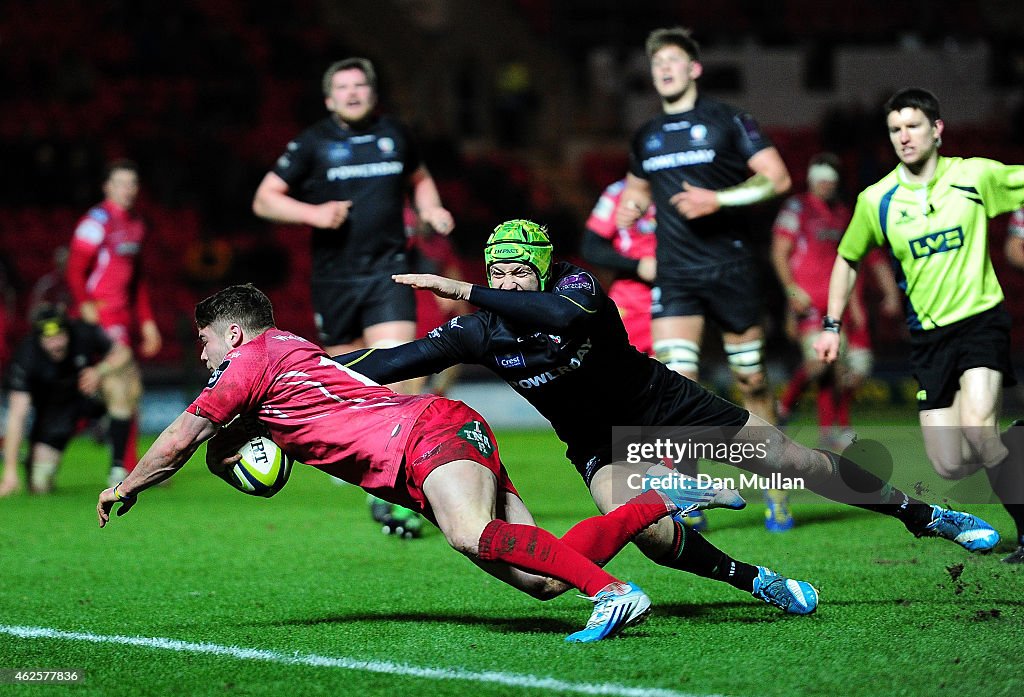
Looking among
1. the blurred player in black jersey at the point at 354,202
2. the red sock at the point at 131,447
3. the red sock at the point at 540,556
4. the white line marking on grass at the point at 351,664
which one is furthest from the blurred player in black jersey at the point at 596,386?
the red sock at the point at 131,447

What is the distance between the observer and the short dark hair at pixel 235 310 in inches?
197

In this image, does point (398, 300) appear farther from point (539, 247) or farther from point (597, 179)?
point (597, 179)

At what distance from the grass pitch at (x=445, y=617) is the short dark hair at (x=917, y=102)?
2.01 metres

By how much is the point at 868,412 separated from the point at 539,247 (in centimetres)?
1178

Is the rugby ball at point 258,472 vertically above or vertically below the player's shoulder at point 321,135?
below

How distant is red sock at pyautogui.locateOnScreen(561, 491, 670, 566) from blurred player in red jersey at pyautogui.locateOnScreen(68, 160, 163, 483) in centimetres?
618

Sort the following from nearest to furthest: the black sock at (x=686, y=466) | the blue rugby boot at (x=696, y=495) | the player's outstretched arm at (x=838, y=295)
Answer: the blue rugby boot at (x=696, y=495)
the black sock at (x=686, y=466)
the player's outstretched arm at (x=838, y=295)

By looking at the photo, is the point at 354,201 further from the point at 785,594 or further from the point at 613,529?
the point at 785,594

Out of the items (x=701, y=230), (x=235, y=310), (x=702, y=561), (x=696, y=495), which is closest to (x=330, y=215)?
(x=701, y=230)

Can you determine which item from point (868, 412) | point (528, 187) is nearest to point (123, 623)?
point (868, 412)

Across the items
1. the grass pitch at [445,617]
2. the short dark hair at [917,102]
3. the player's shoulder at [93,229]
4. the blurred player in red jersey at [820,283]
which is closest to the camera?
the grass pitch at [445,617]

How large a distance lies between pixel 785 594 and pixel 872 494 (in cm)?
58

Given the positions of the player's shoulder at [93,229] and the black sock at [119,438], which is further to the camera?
the player's shoulder at [93,229]

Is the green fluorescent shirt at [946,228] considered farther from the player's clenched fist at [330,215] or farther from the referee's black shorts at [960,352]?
the player's clenched fist at [330,215]
